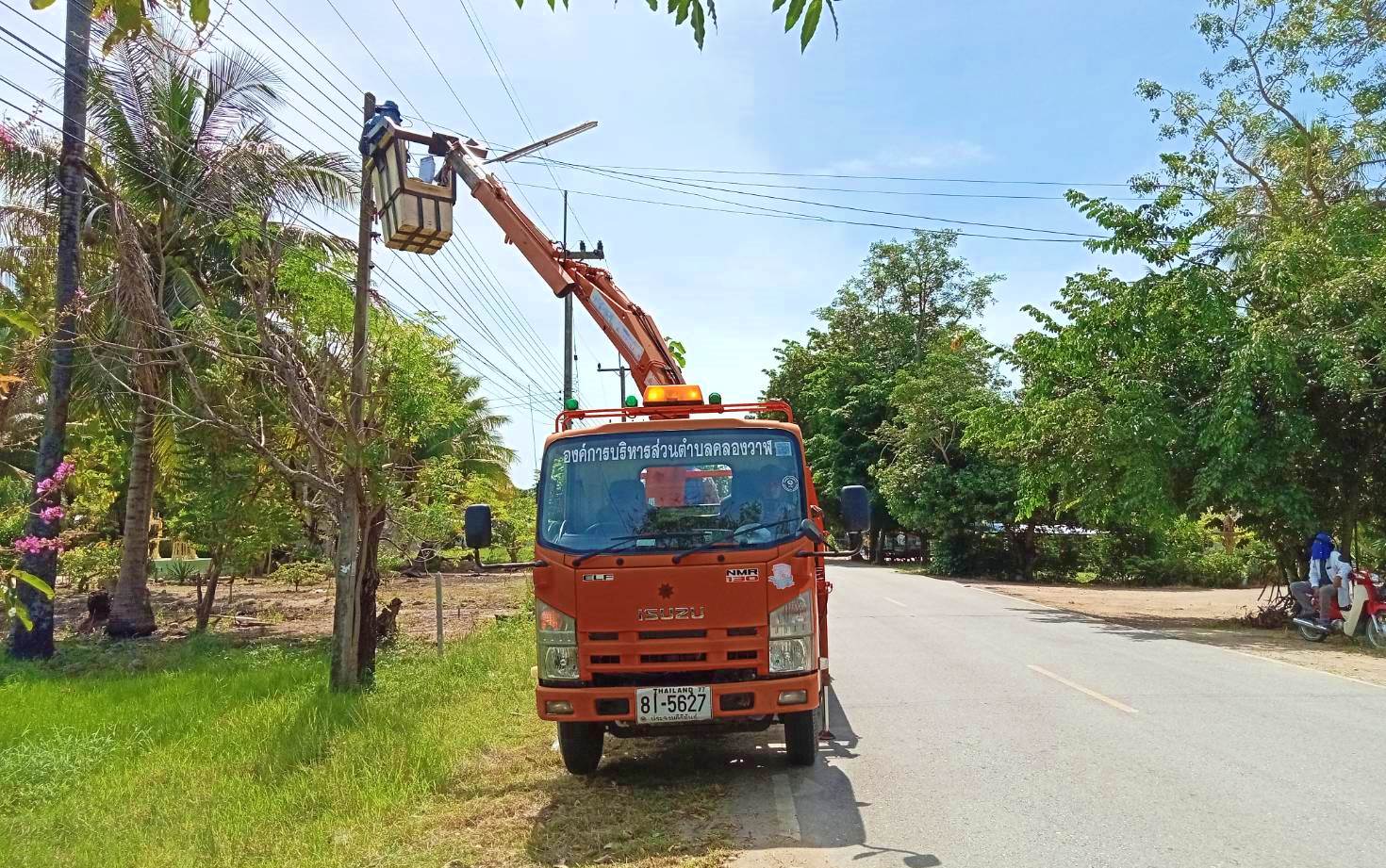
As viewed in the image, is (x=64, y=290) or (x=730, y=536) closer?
(x=730, y=536)

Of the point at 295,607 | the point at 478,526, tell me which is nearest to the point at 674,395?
the point at 478,526

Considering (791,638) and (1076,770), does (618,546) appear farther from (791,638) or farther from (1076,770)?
(1076,770)

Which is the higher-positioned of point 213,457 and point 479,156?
point 479,156

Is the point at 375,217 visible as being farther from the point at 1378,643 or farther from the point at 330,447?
the point at 1378,643

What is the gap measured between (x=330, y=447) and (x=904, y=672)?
6.89 meters

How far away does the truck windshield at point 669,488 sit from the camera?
21.8 ft

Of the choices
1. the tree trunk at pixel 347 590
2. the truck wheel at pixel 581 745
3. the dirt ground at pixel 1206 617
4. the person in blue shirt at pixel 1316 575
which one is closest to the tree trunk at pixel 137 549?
the tree trunk at pixel 347 590

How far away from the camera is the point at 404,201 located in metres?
10.2

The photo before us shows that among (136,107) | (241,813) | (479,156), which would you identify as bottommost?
(241,813)

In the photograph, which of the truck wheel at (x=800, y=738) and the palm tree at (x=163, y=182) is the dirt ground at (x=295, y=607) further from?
the truck wheel at (x=800, y=738)

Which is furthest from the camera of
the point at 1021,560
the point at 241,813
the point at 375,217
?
the point at 1021,560

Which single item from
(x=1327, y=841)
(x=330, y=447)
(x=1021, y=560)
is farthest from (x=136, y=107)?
(x=1021, y=560)

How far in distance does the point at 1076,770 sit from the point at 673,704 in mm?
2856

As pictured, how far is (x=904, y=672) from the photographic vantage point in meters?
11.2
